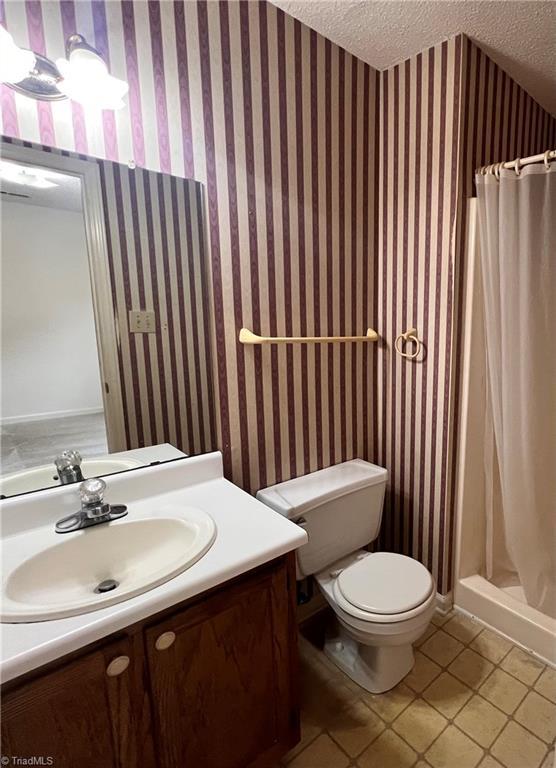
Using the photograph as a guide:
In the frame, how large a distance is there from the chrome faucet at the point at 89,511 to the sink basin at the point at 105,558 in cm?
2

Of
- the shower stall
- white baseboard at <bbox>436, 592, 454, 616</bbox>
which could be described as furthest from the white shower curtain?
white baseboard at <bbox>436, 592, 454, 616</bbox>

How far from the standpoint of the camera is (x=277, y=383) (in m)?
1.56

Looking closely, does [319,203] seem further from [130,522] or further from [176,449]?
[130,522]

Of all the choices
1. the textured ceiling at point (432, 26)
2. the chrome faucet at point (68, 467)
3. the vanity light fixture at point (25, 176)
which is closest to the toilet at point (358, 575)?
the chrome faucet at point (68, 467)

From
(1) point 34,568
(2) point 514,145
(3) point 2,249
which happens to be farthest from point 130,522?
(2) point 514,145

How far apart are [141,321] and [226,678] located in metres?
1.02

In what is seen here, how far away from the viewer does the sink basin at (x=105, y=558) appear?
86 centimetres

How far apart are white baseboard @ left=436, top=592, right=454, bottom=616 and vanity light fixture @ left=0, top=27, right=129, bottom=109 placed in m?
2.29

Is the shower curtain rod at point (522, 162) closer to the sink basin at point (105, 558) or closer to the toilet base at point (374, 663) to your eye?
the sink basin at point (105, 558)

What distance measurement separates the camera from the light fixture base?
95cm

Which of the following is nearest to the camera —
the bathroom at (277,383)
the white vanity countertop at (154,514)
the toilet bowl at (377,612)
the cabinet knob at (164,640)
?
the white vanity countertop at (154,514)

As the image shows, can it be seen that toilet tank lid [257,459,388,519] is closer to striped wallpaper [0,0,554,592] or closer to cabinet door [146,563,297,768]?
striped wallpaper [0,0,554,592]

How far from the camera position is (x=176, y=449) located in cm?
133

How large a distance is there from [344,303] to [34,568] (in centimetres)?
146
